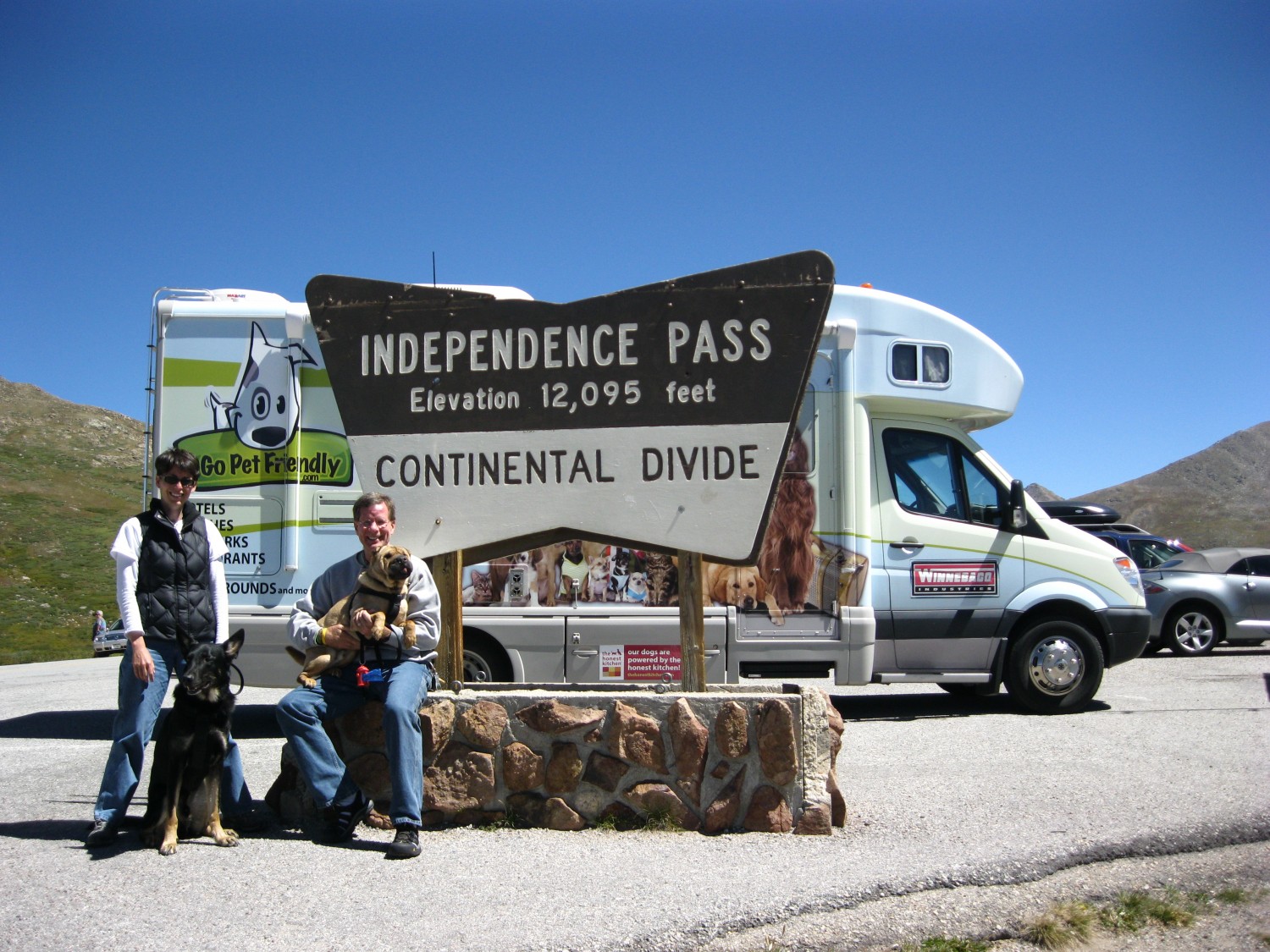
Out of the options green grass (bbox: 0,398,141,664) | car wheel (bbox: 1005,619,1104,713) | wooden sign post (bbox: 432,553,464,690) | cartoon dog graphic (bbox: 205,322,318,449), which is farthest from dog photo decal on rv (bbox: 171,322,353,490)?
green grass (bbox: 0,398,141,664)

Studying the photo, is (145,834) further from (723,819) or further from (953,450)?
(953,450)

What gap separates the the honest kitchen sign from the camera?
517cm

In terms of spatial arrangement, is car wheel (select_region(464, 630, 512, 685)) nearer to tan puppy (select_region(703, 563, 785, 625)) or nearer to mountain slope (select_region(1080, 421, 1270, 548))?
tan puppy (select_region(703, 563, 785, 625))

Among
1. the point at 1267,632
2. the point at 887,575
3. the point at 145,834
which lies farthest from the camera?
the point at 1267,632

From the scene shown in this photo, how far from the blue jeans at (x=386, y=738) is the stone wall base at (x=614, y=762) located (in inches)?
8.6

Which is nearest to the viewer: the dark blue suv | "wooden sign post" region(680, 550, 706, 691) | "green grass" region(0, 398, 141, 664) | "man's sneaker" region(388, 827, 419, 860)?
"man's sneaker" region(388, 827, 419, 860)

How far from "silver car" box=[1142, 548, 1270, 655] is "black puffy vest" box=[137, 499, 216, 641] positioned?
1297 centimetres

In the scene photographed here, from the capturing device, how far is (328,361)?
5.50 m

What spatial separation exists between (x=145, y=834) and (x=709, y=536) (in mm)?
3018

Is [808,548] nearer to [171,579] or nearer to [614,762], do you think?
[614,762]

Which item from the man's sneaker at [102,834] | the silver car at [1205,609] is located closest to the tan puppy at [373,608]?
the man's sneaker at [102,834]

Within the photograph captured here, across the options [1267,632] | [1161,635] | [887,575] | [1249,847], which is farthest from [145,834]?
[1267,632]

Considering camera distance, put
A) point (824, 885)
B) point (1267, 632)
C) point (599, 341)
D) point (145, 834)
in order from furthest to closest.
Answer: point (1267, 632)
point (599, 341)
point (145, 834)
point (824, 885)

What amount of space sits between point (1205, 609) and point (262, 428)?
12832 millimetres
